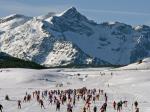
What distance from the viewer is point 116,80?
143 metres

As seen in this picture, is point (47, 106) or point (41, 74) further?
point (41, 74)

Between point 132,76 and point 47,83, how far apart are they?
78.1 ft

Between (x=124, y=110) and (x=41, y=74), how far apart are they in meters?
83.9

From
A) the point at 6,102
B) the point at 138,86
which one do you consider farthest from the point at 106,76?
the point at 6,102

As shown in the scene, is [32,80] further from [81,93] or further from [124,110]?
[124,110]

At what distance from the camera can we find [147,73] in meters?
148

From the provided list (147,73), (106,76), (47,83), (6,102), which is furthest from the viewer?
(106,76)

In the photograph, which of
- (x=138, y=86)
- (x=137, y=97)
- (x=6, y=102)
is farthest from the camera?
(x=138, y=86)

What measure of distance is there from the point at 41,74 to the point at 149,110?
283 ft

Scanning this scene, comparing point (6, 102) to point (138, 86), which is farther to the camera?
point (138, 86)

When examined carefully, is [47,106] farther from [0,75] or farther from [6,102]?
[0,75]

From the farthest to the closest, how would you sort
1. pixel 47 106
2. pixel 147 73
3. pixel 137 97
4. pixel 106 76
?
pixel 106 76 < pixel 147 73 < pixel 137 97 < pixel 47 106

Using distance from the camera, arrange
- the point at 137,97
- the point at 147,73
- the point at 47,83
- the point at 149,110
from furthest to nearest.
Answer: the point at 147,73
the point at 47,83
the point at 137,97
the point at 149,110

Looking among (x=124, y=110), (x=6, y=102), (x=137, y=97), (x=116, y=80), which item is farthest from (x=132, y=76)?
(x=124, y=110)
